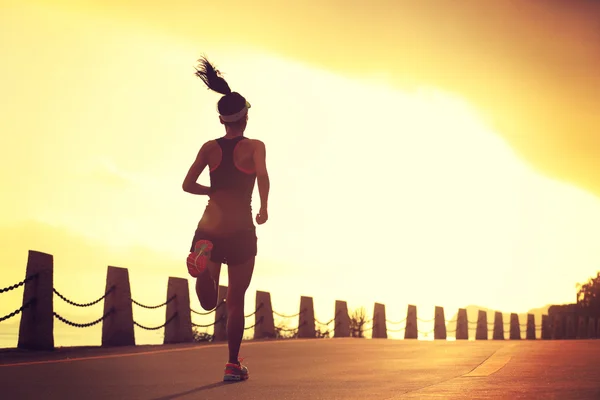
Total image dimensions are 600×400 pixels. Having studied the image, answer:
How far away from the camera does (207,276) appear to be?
8.70 metres

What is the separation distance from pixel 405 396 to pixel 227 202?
8.88 ft

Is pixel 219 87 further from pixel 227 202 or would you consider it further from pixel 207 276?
pixel 207 276

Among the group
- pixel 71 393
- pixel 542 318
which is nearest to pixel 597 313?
pixel 542 318

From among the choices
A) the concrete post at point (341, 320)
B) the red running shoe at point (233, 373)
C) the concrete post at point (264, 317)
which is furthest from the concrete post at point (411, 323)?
the red running shoe at point (233, 373)

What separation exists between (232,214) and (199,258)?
23.3 inches

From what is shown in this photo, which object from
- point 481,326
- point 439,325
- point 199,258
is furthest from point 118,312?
point 481,326

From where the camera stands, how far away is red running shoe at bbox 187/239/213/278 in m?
8.45

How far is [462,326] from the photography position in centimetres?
4588

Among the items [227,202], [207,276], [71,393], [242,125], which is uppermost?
[242,125]

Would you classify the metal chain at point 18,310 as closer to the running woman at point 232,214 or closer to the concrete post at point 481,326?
the running woman at point 232,214

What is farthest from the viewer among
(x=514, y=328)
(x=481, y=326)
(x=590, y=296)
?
(x=590, y=296)

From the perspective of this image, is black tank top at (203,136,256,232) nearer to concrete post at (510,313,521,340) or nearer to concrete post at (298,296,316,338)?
concrete post at (298,296,316,338)

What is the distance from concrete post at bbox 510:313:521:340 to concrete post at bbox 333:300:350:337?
87.8ft

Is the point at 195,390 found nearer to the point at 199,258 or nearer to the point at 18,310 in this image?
the point at 199,258
